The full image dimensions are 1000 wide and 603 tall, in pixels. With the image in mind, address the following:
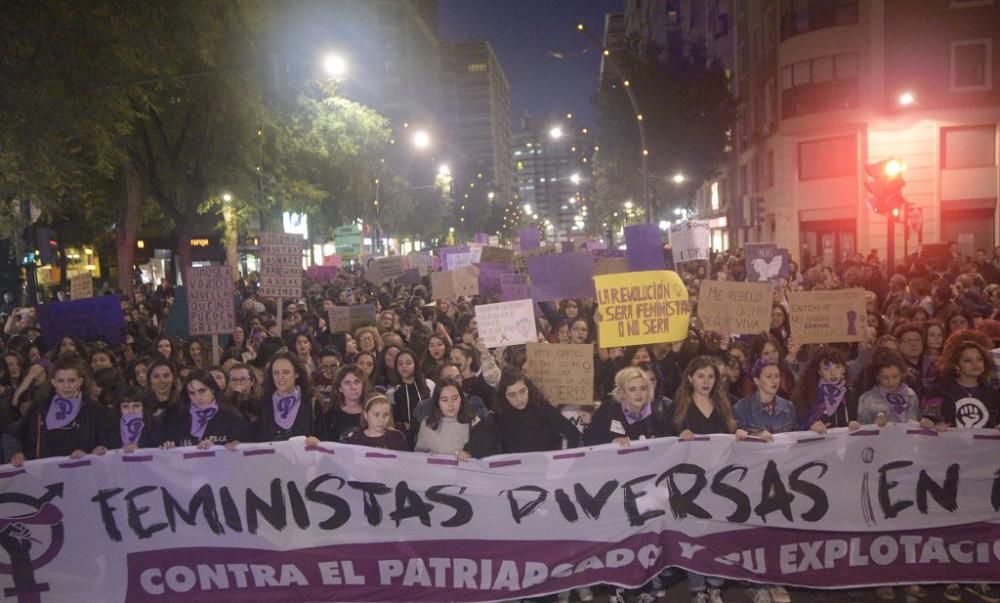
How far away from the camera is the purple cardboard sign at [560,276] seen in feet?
36.4

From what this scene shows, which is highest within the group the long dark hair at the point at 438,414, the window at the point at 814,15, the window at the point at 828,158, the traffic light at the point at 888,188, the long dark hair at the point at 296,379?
the window at the point at 814,15

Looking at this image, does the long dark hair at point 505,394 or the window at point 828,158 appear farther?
the window at point 828,158

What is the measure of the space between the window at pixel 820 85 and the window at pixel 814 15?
1.22 m

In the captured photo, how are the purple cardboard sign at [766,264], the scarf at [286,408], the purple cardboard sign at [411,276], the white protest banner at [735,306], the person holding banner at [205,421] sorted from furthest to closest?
the purple cardboard sign at [411,276] → the purple cardboard sign at [766,264] → the white protest banner at [735,306] → the scarf at [286,408] → the person holding banner at [205,421]

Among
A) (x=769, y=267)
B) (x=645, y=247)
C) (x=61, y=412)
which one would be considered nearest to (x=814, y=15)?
(x=769, y=267)

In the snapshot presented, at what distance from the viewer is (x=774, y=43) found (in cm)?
3338

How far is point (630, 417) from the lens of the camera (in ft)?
19.3

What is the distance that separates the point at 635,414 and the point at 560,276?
5419 mm

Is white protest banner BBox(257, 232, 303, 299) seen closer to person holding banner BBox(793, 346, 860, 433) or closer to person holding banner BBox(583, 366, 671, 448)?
person holding banner BBox(583, 366, 671, 448)

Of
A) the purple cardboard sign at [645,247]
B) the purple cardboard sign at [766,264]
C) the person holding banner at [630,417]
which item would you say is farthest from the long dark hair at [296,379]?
the purple cardboard sign at [766,264]

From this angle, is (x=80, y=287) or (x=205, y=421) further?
(x=80, y=287)

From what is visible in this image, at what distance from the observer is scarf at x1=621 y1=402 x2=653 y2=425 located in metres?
5.86

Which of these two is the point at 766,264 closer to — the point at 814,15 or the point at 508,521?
the point at 508,521

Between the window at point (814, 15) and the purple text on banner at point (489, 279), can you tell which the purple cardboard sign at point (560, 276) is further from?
the window at point (814, 15)
